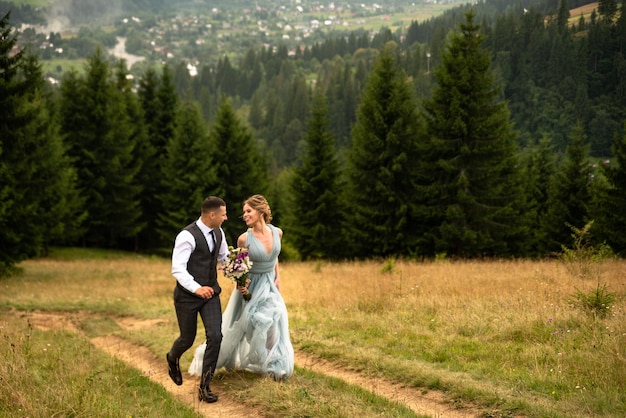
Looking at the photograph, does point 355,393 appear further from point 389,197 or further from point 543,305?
point 389,197

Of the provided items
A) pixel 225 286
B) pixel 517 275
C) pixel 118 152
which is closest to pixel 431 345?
pixel 517 275

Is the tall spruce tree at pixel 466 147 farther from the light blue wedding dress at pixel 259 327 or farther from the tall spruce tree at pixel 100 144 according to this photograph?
the tall spruce tree at pixel 100 144

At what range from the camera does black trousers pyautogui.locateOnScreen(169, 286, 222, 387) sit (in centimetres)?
689

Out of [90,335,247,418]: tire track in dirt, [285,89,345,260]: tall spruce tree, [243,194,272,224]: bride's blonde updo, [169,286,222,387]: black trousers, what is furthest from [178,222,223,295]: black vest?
[285,89,345,260]: tall spruce tree

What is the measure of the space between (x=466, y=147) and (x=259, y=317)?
20622 millimetres

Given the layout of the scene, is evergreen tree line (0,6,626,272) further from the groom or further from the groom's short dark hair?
the groom's short dark hair

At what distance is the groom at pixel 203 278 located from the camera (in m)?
6.66

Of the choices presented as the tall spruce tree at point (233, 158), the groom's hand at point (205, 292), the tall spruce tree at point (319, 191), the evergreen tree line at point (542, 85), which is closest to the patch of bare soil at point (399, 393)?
the groom's hand at point (205, 292)

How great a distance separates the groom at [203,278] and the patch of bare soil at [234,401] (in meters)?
0.32

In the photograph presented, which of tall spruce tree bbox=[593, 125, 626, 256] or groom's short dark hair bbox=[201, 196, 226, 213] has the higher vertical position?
groom's short dark hair bbox=[201, 196, 226, 213]

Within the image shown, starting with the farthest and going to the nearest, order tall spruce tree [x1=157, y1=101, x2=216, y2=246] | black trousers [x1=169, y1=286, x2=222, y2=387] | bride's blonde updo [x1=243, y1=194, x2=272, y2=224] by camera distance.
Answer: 1. tall spruce tree [x1=157, y1=101, x2=216, y2=246]
2. bride's blonde updo [x1=243, y1=194, x2=272, y2=224]
3. black trousers [x1=169, y1=286, x2=222, y2=387]

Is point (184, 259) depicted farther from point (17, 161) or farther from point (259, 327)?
point (17, 161)

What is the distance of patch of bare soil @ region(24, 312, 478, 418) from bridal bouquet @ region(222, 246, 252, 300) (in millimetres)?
1588

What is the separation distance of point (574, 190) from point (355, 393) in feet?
122
